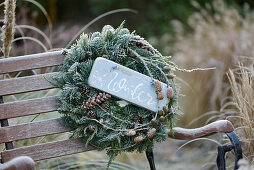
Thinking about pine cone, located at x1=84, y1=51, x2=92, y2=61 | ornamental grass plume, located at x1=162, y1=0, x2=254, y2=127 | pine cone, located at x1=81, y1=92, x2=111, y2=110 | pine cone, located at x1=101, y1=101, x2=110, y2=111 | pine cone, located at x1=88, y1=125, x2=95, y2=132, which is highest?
pine cone, located at x1=84, y1=51, x2=92, y2=61

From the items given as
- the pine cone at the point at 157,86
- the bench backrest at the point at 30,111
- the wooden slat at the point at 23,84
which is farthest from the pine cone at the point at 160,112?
the wooden slat at the point at 23,84

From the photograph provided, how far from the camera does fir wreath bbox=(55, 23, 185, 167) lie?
5.75 feet

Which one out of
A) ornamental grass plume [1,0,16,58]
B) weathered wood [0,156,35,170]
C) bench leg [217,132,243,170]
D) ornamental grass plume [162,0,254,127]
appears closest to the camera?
weathered wood [0,156,35,170]

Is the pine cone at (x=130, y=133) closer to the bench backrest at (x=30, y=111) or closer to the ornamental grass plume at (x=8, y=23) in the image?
the bench backrest at (x=30, y=111)

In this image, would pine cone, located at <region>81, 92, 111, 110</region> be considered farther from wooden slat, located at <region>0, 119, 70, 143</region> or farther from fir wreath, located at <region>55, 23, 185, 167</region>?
wooden slat, located at <region>0, 119, 70, 143</region>

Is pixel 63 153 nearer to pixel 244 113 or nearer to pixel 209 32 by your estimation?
pixel 244 113

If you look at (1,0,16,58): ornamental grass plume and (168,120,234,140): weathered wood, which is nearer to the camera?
(168,120,234,140): weathered wood

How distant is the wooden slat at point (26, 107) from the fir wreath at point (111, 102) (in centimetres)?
7

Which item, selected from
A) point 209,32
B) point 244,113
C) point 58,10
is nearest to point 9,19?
point 244,113

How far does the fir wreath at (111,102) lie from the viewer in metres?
1.75

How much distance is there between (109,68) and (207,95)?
2.01 metres

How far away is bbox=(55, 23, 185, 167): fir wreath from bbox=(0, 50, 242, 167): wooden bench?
2.8 inches

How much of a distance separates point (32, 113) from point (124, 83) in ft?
1.56

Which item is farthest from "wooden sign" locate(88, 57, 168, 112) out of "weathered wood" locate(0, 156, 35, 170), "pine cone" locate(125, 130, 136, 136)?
"weathered wood" locate(0, 156, 35, 170)
